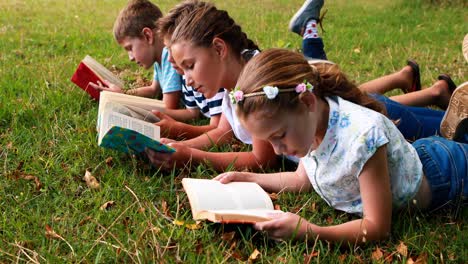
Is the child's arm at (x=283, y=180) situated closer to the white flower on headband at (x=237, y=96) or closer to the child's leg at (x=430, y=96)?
the white flower on headband at (x=237, y=96)

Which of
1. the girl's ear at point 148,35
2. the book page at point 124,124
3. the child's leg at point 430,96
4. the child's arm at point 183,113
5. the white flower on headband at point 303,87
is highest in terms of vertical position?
the white flower on headband at point 303,87

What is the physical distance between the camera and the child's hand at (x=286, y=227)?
7.29ft

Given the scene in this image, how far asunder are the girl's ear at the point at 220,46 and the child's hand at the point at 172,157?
0.55 metres

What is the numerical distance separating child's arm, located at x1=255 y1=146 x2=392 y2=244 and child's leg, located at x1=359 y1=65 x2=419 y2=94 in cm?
186

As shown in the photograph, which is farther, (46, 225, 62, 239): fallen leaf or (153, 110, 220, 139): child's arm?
(153, 110, 220, 139): child's arm

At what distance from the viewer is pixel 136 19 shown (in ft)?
13.7

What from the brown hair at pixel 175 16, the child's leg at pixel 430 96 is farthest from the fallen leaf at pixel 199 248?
the child's leg at pixel 430 96

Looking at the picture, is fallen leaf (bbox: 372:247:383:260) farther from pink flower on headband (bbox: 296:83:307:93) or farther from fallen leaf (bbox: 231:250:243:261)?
pink flower on headband (bbox: 296:83:307:93)

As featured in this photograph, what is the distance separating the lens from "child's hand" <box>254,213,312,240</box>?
222cm

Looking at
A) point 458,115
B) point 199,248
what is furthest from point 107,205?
point 458,115

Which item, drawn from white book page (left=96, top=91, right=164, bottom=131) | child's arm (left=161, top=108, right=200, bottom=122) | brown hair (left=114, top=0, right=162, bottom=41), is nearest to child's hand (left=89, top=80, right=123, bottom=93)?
brown hair (left=114, top=0, right=162, bottom=41)

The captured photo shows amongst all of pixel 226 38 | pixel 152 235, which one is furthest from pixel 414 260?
pixel 226 38

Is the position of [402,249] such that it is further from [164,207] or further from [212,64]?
[212,64]

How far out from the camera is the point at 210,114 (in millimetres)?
3725
